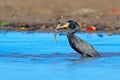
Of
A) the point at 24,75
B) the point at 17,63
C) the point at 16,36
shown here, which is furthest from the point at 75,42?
the point at 16,36

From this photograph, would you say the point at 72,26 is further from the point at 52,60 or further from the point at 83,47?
the point at 52,60

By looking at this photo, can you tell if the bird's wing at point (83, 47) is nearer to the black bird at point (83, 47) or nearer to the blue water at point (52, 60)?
the black bird at point (83, 47)

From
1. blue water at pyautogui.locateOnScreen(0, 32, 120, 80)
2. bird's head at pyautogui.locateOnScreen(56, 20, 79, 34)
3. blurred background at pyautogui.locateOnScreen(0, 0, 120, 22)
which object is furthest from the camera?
blurred background at pyautogui.locateOnScreen(0, 0, 120, 22)

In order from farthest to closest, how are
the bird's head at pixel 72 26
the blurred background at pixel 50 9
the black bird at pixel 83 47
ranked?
the blurred background at pixel 50 9 → the bird's head at pixel 72 26 → the black bird at pixel 83 47

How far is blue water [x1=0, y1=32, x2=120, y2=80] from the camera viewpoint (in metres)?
13.8

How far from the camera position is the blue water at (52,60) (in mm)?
13789

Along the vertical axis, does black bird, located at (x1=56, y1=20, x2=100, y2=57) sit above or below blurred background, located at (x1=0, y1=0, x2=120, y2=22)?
below

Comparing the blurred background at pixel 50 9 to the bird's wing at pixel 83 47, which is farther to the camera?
the blurred background at pixel 50 9

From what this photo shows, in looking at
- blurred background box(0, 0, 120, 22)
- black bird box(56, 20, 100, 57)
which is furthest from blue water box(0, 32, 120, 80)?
blurred background box(0, 0, 120, 22)

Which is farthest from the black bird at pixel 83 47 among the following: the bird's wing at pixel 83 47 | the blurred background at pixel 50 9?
the blurred background at pixel 50 9

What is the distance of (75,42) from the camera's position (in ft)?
55.2

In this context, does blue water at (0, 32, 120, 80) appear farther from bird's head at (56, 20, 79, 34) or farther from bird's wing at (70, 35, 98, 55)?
bird's head at (56, 20, 79, 34)

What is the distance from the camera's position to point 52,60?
1603 cm

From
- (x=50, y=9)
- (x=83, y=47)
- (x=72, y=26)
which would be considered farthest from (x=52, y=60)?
(x=50, y=9)
